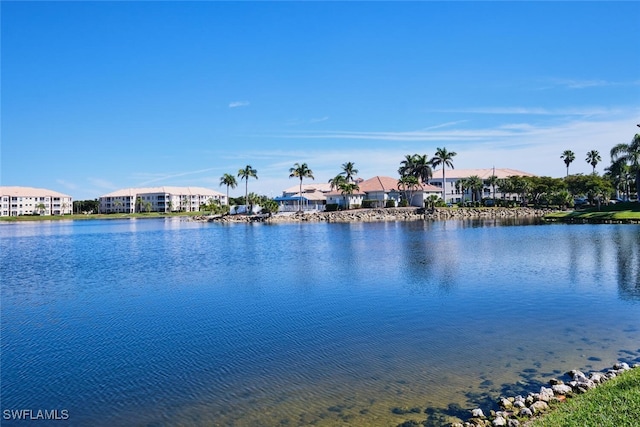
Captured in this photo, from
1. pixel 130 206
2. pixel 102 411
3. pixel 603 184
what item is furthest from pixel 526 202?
pixel 130 206

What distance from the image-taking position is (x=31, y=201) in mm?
173125

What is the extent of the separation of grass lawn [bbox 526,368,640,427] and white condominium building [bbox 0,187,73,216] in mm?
194550

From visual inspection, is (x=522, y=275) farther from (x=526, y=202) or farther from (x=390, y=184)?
(x=526, y=202)

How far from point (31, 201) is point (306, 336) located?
630 feet

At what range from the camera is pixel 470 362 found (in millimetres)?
12789

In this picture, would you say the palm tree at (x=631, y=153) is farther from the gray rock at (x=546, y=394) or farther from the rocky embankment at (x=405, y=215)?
the gray rock at (x=546, y=394)

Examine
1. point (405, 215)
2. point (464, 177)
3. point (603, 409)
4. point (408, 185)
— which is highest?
point (464, 177)

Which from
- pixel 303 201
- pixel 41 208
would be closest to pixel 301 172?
pixel 303 201

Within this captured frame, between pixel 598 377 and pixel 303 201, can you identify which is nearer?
pixel 598 377

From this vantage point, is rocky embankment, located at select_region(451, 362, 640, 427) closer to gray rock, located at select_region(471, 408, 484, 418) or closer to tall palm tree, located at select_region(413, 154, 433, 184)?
gray rock, located at select_region(471, 408, 484, 418)

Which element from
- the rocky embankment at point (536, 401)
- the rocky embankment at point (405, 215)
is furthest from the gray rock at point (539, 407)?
the rocky embankment at point (405, 215)

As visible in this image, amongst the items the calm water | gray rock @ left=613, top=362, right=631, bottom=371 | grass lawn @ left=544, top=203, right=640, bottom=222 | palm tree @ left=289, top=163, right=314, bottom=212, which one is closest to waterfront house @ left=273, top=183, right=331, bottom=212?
palm tree @ left=289, top=163, right=314, bottom=212

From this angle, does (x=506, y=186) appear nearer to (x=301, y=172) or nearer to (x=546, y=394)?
Answer: (x=301, y=172)

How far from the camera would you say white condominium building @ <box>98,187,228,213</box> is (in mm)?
179750
